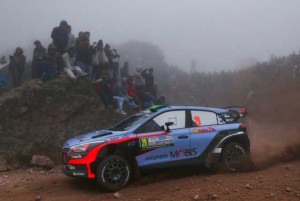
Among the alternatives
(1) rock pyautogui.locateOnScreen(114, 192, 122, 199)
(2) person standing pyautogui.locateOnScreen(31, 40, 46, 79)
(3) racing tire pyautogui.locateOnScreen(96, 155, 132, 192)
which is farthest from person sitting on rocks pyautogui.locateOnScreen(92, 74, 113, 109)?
(1) rock pyautogui.locateOnScreen(114, 192, 122, 199)

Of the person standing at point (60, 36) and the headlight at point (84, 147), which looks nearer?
the headlight at point (84, 147)

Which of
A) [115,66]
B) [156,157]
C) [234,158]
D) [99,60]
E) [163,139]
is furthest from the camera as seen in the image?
[115,66]

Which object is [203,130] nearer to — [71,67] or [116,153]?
[116,153]

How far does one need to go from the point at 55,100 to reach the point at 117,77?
2.82 meters

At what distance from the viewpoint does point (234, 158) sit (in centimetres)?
938

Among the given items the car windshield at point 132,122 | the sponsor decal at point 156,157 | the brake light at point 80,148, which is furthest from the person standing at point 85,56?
the sponsor decal at point 156,157

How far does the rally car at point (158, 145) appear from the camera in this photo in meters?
7.96

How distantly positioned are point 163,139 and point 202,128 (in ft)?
3.51

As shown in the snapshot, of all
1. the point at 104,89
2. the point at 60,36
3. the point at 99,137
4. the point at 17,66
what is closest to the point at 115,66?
the point at 104,89

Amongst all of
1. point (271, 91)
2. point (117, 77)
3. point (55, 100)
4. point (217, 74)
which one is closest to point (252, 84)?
point (271, 91)

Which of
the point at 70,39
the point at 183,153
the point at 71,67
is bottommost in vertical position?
the point at 183,153

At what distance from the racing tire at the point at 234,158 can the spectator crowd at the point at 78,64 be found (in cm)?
552

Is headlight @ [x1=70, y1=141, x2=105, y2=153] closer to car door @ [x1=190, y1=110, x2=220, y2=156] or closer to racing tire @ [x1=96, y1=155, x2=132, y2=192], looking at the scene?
racing tire @ [x1=96, y1=155, x2=132, y2=192]

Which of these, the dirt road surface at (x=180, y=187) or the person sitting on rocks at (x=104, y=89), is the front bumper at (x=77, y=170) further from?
the person sitting on rocks at (x=104, y=89)
